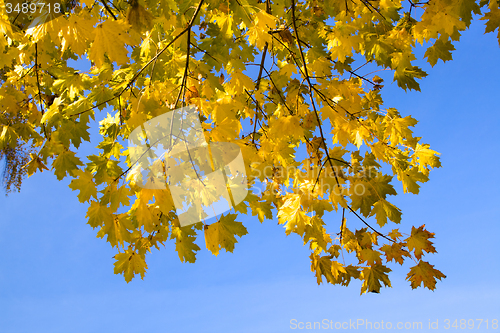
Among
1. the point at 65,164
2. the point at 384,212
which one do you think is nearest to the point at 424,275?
the point at 384,212

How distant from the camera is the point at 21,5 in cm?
164

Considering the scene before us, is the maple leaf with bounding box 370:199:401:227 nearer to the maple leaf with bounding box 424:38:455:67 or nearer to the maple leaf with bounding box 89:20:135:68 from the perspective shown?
the maple leaf with bounding box 424:38:455:67

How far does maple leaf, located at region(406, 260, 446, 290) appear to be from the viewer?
Answer: 2.34m

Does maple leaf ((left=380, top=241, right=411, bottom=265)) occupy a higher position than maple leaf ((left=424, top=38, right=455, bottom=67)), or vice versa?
maple leaf ((left=424, top=38, right=455, bottom=67))

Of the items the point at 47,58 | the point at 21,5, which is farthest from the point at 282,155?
the point at 47,58

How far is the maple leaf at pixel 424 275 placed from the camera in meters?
2.34

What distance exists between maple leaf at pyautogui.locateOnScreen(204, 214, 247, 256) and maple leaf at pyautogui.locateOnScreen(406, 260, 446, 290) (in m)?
1.46

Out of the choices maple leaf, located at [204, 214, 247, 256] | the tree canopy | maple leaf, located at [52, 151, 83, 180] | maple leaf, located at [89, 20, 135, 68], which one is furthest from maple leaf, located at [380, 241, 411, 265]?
maple leaf, located at [52, 151, 83, 180]

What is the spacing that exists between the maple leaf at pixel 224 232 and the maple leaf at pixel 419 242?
1.41 m

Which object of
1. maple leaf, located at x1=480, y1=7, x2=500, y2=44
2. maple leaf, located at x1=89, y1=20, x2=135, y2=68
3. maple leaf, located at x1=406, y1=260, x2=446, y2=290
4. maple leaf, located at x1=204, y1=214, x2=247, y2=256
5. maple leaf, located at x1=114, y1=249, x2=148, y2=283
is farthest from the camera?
maple leaf, located at x1=406, y1=260, x2=446, y2=290

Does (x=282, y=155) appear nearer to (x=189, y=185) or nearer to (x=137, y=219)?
(x=189, y=185)

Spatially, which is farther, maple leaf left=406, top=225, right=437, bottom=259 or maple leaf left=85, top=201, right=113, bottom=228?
maple leaf left=406, top=225, right=437, bottom=259

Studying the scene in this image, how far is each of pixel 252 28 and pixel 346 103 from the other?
3.52ft

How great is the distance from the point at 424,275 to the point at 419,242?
25 cm
